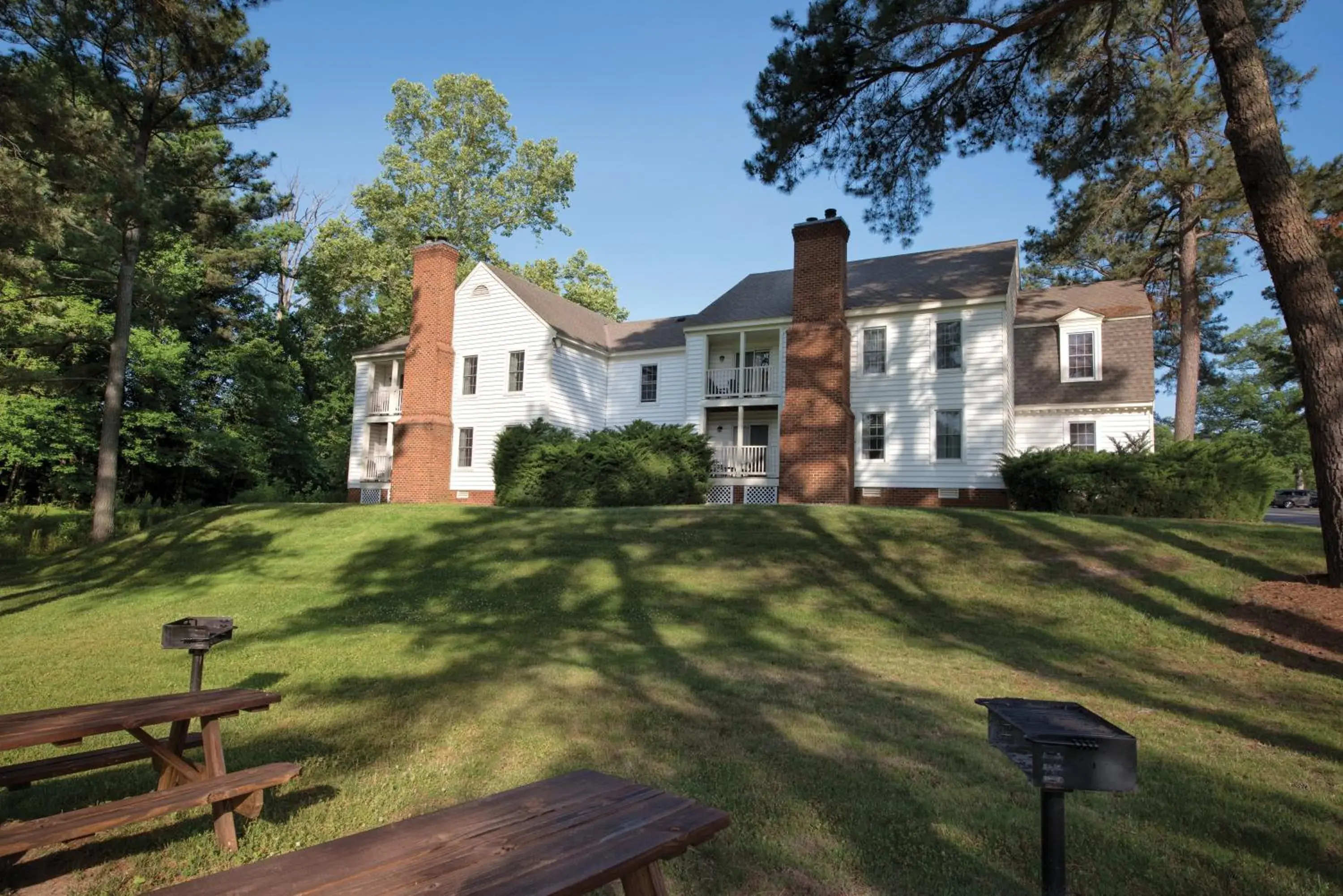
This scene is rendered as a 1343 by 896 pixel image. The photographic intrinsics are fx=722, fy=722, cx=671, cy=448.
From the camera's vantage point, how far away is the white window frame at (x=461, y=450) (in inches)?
1001

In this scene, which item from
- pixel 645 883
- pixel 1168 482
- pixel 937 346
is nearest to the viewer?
pixel 645 883

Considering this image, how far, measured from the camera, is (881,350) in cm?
2222

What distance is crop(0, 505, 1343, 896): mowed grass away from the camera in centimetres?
362

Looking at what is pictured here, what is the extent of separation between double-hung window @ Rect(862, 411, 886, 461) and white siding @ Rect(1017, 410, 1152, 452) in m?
4.09

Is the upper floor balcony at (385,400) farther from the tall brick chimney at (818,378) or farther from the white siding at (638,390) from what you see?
the tall brick chimney at (818,378)

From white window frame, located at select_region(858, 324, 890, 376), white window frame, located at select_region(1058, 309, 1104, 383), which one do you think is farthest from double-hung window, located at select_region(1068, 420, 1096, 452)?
white window frame, located at select_region(858, 324, 890, 376)

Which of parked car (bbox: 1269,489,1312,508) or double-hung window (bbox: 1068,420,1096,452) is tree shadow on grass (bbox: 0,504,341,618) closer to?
double-hung window (bbox: 1068,420,1096,452)

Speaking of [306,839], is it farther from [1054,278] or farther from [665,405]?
[1054,278]

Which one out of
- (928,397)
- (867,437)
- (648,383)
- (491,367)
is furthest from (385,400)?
(928,397)

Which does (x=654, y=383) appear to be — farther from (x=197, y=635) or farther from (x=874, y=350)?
(x=197, y=635)

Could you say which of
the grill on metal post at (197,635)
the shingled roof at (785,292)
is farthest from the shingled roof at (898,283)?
the grill on metal post at (197,635)

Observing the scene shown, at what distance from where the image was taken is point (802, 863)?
11.1 feet

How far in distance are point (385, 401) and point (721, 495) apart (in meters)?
14.4

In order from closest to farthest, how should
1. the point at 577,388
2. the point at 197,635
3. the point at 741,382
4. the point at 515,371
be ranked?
1. the point at 197,635
2. the point at 741,382
3. the point at 515,371
4. the point at 577,388
